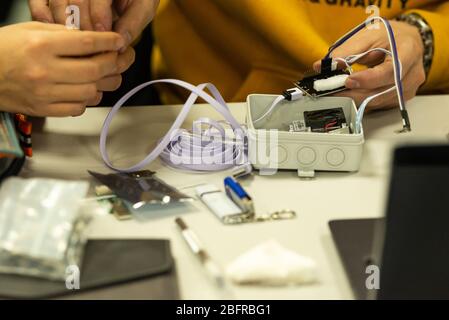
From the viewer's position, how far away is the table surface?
0.53m

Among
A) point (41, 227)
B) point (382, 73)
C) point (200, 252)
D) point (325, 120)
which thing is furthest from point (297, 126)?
point (41, 227)

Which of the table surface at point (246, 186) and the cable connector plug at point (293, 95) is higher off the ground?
the cable connector plug at point (293, 95)

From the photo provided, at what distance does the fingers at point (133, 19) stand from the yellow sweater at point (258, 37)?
0.70ft

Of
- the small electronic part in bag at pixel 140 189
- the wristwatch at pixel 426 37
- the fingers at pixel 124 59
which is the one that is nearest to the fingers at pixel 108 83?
the fingers at pixel 124 59

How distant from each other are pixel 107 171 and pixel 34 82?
130 mm

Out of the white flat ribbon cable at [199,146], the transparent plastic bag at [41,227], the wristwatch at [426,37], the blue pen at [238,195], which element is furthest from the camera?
the wristwatch at [426,37]

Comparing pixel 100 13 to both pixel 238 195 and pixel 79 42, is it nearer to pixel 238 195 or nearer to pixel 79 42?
pixel 79 42

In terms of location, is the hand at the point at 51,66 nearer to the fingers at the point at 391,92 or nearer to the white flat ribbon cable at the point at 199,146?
the white flat ribbon cable at the point at 199,146

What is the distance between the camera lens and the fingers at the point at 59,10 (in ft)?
2.49

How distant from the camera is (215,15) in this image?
1024mm

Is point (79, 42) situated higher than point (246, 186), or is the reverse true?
point (79, 42)

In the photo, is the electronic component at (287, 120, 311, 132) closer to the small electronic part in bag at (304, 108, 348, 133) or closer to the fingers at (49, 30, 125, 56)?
the small electronic part in bag at (304, 108, 348, 133)

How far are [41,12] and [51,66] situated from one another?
0.14 metres

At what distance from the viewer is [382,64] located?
808 mm
